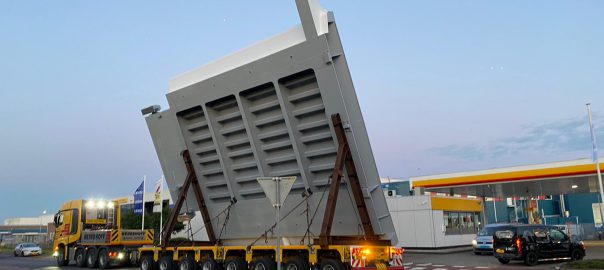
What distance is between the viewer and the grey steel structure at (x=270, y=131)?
450 inches

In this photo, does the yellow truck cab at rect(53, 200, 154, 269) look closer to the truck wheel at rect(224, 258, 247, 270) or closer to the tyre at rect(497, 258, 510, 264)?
the truck wheel at rect(224, 258, 247, 270)

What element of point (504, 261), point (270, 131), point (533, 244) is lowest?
point (504, 261)

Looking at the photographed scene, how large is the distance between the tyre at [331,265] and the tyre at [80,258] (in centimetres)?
1497

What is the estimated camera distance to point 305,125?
40.5ft

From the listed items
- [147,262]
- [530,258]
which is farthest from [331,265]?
[530,258]

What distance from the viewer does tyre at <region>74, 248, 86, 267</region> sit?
881 inches

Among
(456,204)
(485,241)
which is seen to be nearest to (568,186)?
(456,204)

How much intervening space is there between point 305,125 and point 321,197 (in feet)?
6.00

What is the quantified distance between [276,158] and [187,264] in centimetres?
454

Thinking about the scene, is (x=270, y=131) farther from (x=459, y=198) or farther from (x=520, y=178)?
(x=520, y=178)

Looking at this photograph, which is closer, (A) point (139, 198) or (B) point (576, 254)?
(B) point (576, 254)

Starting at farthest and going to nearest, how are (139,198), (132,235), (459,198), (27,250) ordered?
(27,250)
(459,198)
(139,198)
(132,235)

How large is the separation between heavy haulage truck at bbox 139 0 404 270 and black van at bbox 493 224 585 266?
8.81 m

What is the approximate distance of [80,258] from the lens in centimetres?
2252
